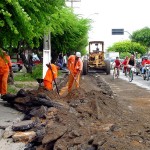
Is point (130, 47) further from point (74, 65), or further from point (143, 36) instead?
point (74, 65)

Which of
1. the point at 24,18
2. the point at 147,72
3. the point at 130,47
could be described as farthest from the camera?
the point at 130,47

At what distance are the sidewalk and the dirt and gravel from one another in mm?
216

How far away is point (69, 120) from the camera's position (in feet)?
31.3

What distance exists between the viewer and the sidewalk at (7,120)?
786cm

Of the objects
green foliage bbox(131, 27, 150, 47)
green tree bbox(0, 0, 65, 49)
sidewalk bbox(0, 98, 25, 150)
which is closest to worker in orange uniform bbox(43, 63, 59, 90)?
sidewalk bbox(0, 98, 25, 150)

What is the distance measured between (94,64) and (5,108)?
24172mm

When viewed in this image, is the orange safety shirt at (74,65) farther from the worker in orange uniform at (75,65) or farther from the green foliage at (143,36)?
the green foliage at (143,36)

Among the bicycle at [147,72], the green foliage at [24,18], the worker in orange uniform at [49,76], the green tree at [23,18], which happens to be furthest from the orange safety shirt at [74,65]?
the bicycle at [147,72]

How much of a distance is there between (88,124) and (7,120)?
2.00 meters

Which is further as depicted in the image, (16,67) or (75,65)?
(16,67)

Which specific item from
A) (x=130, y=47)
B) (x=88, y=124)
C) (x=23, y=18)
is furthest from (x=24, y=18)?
(x=130, y=47)

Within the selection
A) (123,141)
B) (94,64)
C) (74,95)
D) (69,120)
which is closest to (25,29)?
(69,120)

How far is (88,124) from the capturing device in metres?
9.38

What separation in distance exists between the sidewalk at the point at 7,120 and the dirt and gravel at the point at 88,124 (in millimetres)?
216
